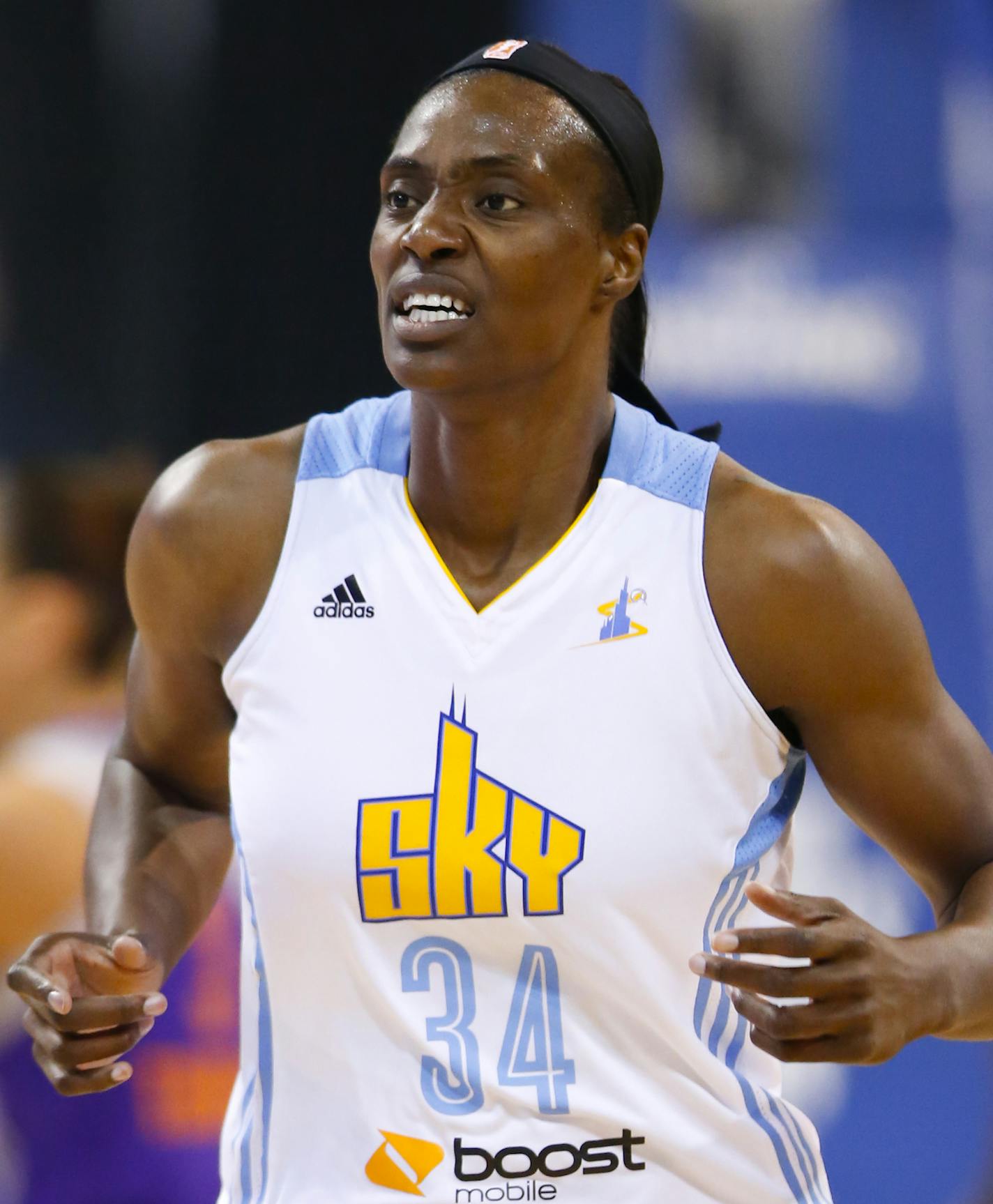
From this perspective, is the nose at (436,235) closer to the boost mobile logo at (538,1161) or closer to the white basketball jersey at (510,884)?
the white basketball jersey at (510,884)

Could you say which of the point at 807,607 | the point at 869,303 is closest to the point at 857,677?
the point at 807,607

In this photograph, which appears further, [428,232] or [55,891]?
[55,891]

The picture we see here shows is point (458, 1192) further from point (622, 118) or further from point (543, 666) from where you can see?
point (622, 118)

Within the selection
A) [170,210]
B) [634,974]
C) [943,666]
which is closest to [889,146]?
[943,666]

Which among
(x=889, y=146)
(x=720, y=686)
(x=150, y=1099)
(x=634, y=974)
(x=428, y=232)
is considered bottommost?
(x=150, y=1099)

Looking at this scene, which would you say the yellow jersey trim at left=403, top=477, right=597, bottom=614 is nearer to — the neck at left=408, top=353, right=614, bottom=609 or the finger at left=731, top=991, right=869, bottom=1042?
the neck at left=408, top=353, right=614, bottom=609

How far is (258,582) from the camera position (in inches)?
87.0

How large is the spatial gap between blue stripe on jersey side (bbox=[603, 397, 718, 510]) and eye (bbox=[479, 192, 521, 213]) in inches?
13.5

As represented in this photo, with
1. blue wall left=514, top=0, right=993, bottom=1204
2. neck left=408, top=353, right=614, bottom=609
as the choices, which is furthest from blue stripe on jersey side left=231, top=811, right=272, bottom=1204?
blue wall left=514, top=0, right=993, bottom=1204

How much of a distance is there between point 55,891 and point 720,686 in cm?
195

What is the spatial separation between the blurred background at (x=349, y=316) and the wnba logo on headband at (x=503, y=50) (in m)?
1.77

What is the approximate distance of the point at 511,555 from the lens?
219 centimetres

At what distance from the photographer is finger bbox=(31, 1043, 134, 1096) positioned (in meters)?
1.90

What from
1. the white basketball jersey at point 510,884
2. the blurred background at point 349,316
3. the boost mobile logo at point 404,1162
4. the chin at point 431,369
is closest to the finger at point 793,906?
the white basketball jersey at point 510,884
